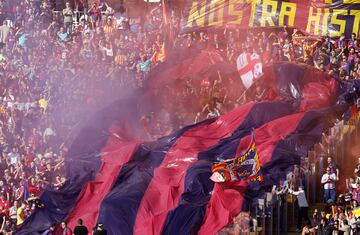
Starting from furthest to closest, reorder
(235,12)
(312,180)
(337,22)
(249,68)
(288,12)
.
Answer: (235,12)
(288,12)
(337,22)
(249,68)
(312,180)

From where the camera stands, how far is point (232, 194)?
78.2 feet

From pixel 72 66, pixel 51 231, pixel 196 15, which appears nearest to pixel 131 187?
pixel 51 231

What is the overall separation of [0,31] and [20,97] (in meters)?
4.11

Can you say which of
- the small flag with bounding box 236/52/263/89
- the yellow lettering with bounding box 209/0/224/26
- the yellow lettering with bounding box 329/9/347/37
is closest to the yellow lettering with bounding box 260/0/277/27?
the yellow lettering with bounding box 209/0/224/26

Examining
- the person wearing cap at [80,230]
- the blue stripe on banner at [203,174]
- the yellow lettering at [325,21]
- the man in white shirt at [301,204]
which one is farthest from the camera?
the yellow lettering at [325,21]

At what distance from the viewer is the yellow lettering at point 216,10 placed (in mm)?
31991

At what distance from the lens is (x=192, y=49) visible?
30891mm

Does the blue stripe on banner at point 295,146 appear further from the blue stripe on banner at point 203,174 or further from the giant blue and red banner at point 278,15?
the giant blue and red banner at point 278,15

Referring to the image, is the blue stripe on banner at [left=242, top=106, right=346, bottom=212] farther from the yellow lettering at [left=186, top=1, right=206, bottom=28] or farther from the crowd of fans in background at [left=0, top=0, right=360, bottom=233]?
the yellow lettering at [left=186, top=1, right=206, bottom=28]

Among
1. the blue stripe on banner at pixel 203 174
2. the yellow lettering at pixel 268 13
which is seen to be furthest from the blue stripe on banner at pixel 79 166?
the yellow lettering at pixel 268 13

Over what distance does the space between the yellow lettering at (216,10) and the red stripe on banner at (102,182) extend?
5.23 m

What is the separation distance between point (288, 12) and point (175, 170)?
6509 millimetres

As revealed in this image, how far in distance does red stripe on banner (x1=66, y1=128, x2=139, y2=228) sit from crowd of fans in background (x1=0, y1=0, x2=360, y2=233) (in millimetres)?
945

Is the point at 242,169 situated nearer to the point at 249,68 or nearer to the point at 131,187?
the point at 131,187
